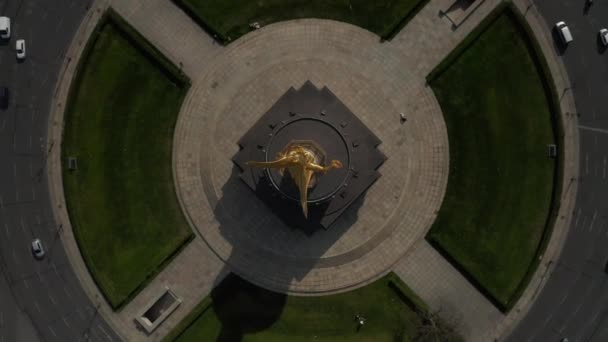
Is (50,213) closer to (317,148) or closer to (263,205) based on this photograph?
(263,205)

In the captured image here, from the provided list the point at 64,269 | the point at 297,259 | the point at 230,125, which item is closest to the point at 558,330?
the point at 297,259

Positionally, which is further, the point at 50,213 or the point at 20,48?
the point at 50,213

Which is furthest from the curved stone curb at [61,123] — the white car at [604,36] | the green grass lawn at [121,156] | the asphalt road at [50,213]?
the white car at [604,36]

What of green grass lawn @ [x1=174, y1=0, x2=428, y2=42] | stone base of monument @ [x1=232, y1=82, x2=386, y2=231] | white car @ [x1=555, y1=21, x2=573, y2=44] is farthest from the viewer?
green grass lawn @ [x1=174, y1=0, x2=428, y2=42]

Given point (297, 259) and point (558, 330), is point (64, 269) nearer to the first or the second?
point (297, 259)

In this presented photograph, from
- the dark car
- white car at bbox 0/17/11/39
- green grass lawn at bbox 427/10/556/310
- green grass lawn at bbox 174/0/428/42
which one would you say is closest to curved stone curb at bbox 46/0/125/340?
the dark car

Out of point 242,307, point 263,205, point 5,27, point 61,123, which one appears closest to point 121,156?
point 61,123

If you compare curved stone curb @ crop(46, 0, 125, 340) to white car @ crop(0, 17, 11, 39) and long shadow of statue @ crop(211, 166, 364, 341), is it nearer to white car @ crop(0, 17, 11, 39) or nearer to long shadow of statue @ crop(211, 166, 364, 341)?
white car @ crop(0, 17, 11, 39)
